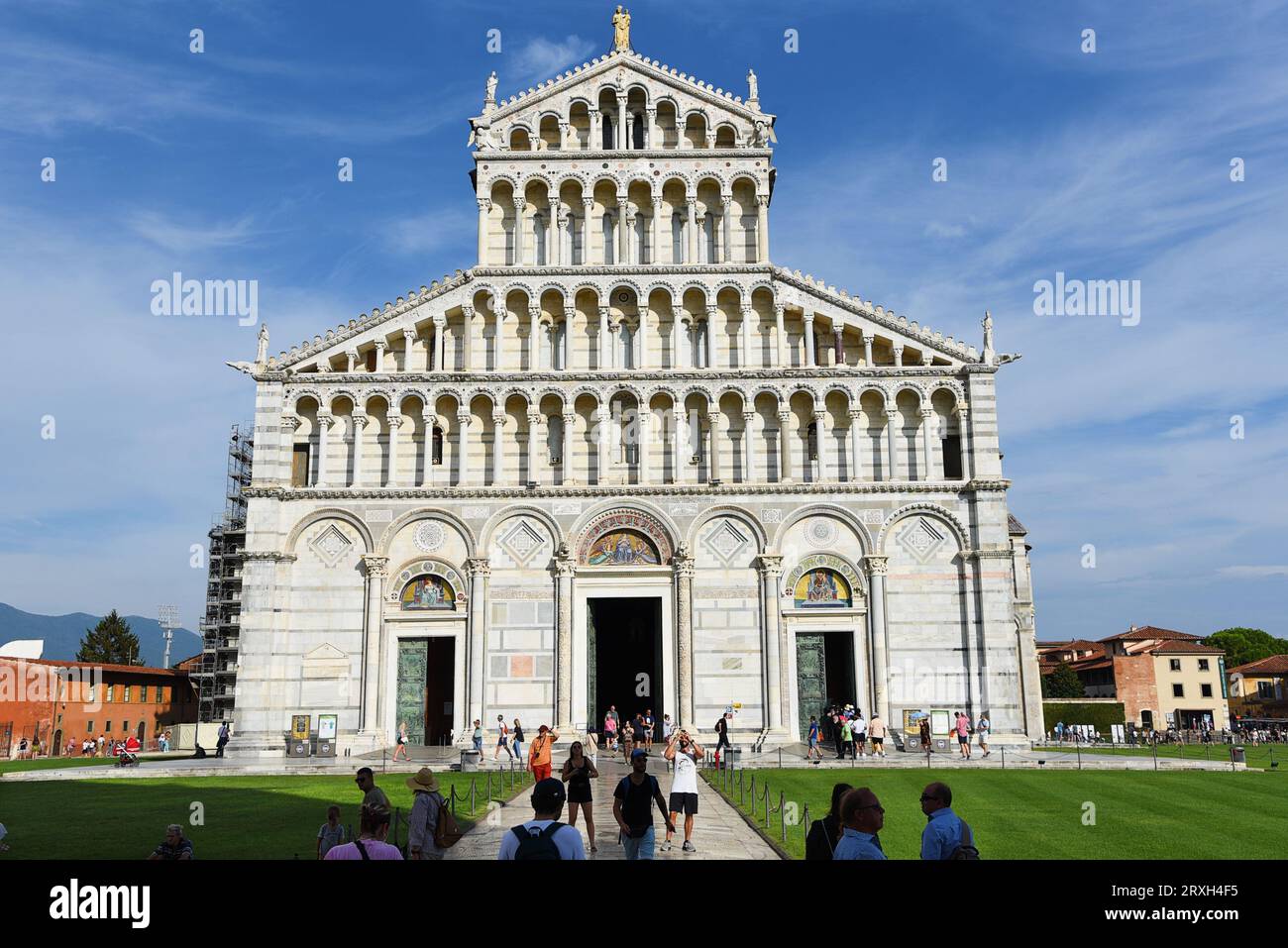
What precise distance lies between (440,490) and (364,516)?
3.12 meters

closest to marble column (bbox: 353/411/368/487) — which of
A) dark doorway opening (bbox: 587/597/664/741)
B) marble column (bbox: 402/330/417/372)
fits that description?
marble column (bbox: 402/330/417/372)

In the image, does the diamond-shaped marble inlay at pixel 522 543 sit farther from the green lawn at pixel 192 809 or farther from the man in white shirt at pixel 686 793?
the man in white shirt at pixel 686 793

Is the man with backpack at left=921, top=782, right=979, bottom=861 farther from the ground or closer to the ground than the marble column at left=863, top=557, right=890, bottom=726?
closer to the ground

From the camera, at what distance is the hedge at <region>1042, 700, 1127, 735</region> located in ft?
225

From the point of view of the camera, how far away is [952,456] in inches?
1681

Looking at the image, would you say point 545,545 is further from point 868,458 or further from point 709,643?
point 868,458

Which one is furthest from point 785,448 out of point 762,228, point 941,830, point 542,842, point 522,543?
point 542,842

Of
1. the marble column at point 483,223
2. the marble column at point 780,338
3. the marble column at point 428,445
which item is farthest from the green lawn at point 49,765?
the marble column at point 780,338

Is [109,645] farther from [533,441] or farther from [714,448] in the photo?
[714,448]

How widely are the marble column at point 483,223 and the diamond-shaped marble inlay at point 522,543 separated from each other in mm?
11345

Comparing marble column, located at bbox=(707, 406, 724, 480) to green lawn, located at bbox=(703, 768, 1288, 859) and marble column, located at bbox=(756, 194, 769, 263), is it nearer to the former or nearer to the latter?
marble column, located at bbox=(756, 194, 769, 263)

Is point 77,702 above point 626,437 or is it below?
below

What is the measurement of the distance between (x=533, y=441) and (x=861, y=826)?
34710mm

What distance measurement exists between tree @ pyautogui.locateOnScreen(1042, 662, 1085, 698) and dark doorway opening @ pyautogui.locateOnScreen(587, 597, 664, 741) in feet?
188
